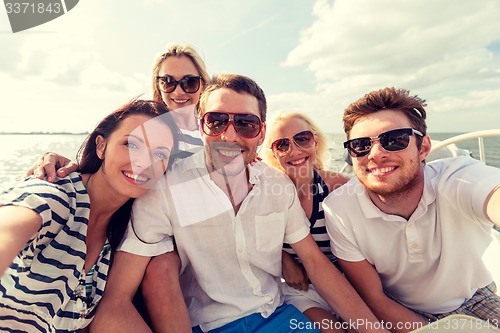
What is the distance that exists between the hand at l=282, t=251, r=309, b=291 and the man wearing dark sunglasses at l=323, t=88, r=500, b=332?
1.01 ft

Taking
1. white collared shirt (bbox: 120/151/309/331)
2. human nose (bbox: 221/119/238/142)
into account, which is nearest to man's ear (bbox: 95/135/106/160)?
white collared shirt (bbox: 120/151/309/331)

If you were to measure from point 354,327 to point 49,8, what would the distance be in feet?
12.0

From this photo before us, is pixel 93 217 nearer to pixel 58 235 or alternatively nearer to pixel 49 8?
pixel 58 235

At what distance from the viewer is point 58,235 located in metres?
1.75

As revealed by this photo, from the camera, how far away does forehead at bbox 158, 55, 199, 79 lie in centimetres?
386

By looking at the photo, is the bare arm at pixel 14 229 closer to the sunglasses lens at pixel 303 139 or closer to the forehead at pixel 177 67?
the sunglasses lens at pixel 303 139

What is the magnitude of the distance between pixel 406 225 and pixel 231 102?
1486mm

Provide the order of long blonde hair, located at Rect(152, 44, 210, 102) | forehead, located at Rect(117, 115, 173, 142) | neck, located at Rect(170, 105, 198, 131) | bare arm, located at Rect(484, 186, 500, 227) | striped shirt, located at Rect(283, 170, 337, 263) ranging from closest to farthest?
1. bare arm, located at Rect(484, 186, 500, 227)
2. forehead, located at Rect(117, 115, 173, 142)
3. striped shirt, located at Rect(283, 170, 337, 263)
4. neck, located at Rect(170, 105, 198, 131)
5. long blonde hair, located at Rect(152, 44, 210, 102)

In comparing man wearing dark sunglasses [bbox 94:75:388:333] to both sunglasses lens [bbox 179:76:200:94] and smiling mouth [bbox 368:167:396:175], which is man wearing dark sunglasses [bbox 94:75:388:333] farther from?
sunglasses lens [bbox 179:76:200:94]

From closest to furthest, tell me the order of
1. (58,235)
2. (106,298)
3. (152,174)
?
(58,235), (106,298), (152,174)

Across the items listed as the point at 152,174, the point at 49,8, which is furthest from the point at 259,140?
the point at 49,8

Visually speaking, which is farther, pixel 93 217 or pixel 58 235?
pixel 93 217

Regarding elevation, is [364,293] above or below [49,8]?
below

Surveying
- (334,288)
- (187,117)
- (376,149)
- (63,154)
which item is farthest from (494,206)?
(63,154)
